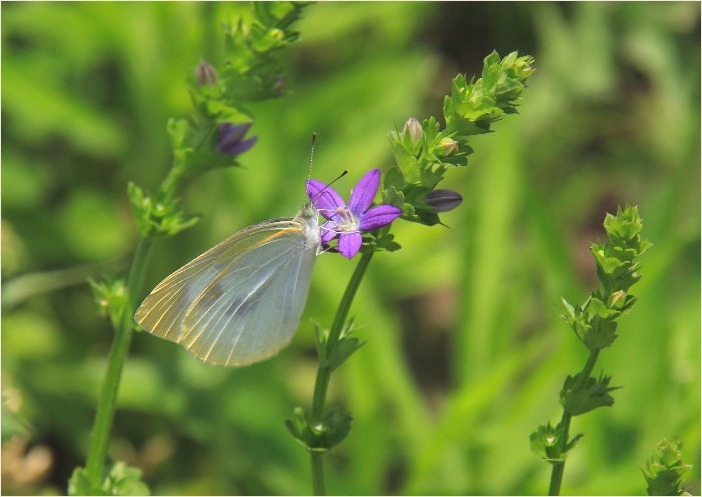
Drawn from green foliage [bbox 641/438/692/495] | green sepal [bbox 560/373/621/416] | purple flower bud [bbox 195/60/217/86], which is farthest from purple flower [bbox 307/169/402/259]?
green foliage [bbox 641/438/692/495]

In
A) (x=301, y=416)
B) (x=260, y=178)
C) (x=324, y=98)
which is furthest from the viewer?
(x=324, y=98)

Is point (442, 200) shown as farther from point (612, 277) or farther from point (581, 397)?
point (581, 397)

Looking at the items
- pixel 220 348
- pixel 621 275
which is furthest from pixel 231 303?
pixel 621 275

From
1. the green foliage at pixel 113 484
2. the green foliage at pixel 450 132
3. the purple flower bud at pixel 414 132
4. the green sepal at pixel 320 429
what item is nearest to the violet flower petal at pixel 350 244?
the green foliage at pixel 450 132

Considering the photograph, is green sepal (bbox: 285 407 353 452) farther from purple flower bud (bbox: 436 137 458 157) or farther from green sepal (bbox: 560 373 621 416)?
purple flower bud (bbox: 436 137 458 157)

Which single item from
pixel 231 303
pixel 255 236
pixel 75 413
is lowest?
pixel 75 413

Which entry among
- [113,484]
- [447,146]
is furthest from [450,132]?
[113,484]

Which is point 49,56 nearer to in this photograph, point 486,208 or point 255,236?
point 486,208
